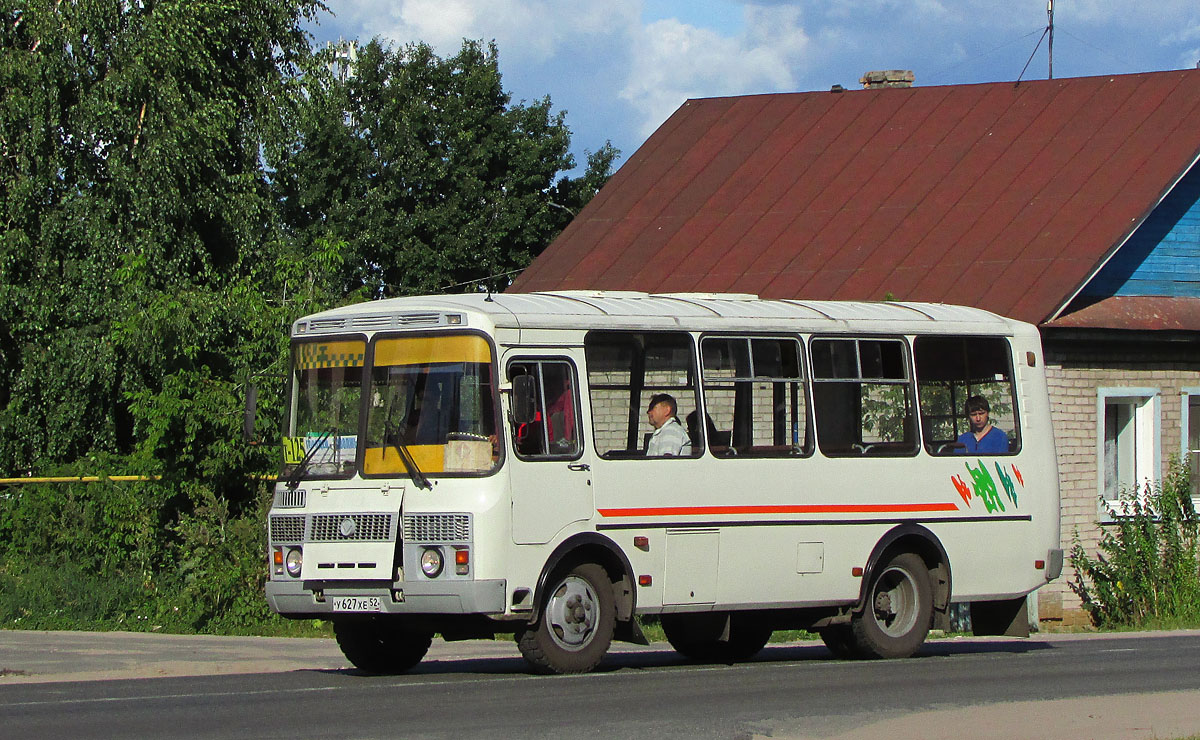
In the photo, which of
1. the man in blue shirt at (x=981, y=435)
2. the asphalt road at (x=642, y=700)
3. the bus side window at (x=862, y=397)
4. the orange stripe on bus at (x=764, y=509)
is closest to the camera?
the asphalt road at (x=642, y=700)

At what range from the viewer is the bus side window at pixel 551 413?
1150 centimetres

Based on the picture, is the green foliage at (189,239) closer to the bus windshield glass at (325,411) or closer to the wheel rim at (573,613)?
the bus windshield glass at (325,411)

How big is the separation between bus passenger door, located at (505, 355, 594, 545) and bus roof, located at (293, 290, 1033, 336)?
1.08ft

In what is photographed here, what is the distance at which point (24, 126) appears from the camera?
1075 inches

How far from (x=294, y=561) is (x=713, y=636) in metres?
3.24

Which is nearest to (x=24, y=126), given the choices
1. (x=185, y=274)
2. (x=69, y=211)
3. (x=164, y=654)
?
(x=69, y=211)

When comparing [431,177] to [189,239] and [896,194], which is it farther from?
[896,194]

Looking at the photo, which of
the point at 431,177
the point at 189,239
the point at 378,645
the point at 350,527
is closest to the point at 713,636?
the point at 378,645

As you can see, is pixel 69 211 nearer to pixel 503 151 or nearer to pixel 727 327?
pixel 727 327

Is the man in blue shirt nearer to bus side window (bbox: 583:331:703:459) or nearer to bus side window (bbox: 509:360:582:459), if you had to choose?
bus side window (bbox: 583:331:703:459)

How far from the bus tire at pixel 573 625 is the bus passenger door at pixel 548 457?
39 centimetres

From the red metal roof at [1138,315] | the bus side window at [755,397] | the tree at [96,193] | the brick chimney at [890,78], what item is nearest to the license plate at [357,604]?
the bus side window at [755,397]

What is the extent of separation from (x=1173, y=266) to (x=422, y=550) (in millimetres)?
15162

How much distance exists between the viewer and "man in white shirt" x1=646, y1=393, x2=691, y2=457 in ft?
40.4
